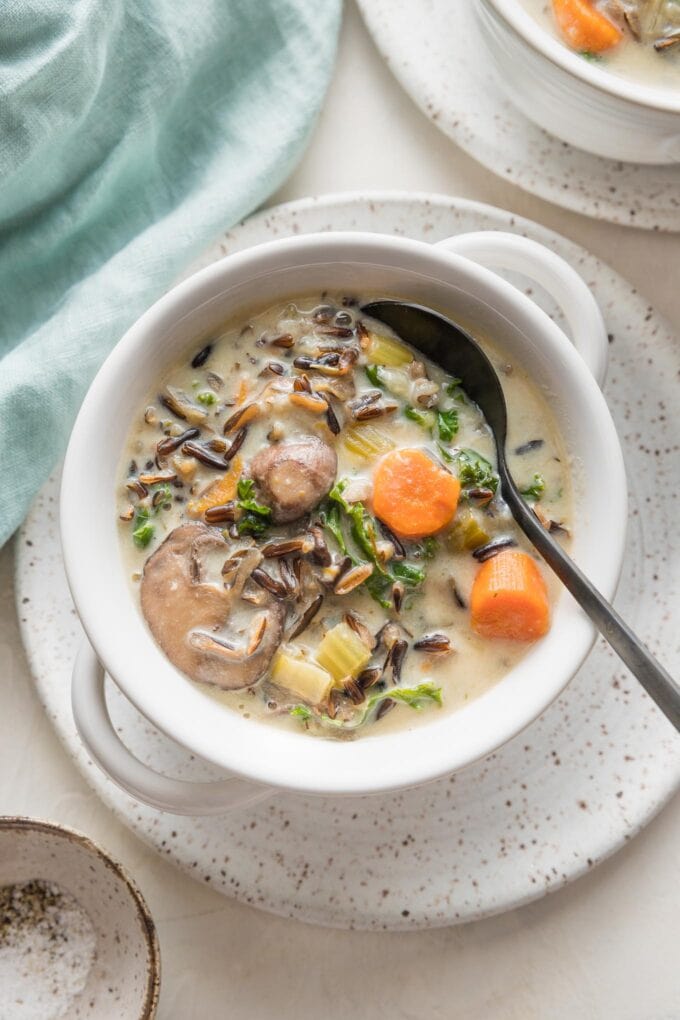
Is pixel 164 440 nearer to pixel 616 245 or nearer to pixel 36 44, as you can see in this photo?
pixel 36 44

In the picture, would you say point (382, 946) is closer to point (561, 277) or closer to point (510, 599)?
point (510, 599)

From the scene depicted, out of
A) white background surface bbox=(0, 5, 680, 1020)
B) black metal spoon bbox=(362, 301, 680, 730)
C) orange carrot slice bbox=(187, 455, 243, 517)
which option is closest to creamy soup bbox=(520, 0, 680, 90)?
black metal spoon bbox=(362, 301, 680, 730)

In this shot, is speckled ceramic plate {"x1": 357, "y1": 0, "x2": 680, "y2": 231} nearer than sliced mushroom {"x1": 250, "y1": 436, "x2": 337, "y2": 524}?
No

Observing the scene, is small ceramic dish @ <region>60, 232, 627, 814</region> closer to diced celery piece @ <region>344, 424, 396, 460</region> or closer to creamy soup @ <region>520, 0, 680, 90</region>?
diced celery piece @ <region>344, 424, 396, 460</region>

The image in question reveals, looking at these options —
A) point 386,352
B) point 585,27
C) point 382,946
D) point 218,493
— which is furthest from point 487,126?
point 382,946

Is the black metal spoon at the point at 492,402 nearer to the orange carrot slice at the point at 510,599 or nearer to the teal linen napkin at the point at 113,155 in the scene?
the orange carrot slice at the point at 510,599
